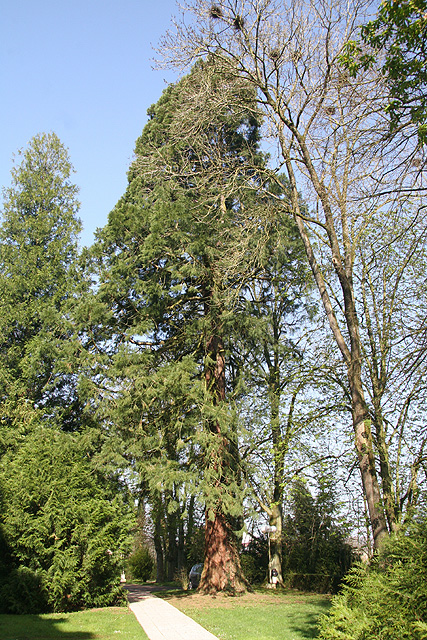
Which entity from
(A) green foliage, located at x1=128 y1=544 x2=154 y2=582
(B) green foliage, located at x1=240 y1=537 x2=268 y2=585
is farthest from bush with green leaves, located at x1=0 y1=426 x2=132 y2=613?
(A) green foliage, located at x1=128 y1=544 x2=154 y2=582

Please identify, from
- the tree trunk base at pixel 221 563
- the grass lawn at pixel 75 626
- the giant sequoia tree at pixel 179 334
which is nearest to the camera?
the grass lawn at pixel 75 626

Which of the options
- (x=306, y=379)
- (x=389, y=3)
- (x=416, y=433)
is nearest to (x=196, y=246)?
(x=306, y=379)

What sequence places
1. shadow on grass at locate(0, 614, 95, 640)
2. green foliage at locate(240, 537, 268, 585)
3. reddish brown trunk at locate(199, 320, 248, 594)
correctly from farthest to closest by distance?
green foliage at locate(240, 537, 268, 585), reddish brown trunk at locate(199, 320, 248, 594), shadow on grass at locate(0, 614, 95, 640)

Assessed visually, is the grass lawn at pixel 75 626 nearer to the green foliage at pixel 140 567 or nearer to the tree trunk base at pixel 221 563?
the tree trunk base at pixel 221 563

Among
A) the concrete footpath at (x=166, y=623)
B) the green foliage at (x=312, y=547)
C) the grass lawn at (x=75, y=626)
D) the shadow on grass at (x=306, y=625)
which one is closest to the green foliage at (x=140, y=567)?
the green foliage at (x=312, y=547)

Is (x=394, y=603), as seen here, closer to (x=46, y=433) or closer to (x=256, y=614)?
(x=256, y=614)

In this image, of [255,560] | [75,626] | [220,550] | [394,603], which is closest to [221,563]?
[220,550]

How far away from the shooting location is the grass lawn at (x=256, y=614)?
782 cm

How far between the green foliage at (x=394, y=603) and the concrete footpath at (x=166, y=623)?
138 inches

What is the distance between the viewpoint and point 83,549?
1106 cm

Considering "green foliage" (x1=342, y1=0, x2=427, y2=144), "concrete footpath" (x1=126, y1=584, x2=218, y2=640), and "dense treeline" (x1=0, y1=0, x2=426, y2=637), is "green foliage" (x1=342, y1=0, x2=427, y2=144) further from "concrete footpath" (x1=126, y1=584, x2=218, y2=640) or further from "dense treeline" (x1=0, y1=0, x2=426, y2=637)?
"concrete footpath" (x1=126, y1=584, x2=218, y2=640)

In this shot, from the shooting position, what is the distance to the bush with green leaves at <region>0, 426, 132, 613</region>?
1058 centimetres

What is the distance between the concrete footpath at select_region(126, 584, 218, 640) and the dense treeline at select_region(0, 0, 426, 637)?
1.14m

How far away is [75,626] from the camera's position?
8703mm
